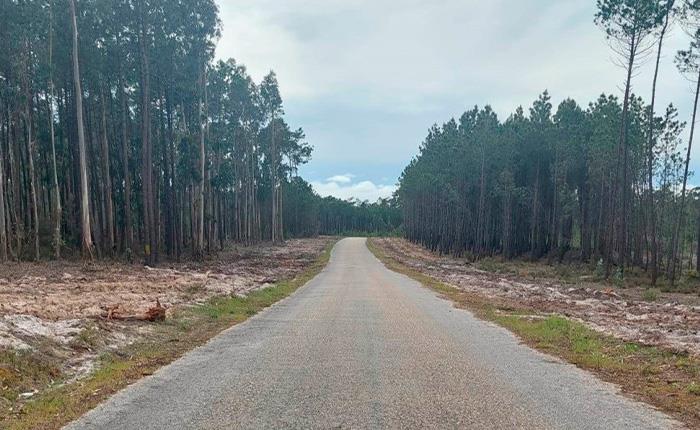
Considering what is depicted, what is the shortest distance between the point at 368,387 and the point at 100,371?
4.12m

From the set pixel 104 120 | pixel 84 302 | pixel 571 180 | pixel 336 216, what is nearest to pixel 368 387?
pixel 84 302

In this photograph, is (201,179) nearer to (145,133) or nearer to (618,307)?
(145,133)

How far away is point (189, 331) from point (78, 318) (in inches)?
95.2

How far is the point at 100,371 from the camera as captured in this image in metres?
8.56

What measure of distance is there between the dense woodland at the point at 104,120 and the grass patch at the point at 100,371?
16622mm

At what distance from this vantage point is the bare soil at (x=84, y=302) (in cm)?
923

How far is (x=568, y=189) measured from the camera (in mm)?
59312

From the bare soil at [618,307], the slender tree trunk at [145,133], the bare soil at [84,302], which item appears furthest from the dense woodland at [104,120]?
the bare soil at [618,307]

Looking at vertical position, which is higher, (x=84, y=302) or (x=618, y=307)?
(x=84, y=302)

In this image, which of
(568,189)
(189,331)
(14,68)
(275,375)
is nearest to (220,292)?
(189,331)

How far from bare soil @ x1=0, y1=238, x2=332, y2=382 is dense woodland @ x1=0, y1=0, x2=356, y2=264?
6005mm

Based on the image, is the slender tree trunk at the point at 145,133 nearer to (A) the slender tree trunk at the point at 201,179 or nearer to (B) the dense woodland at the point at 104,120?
(B) the dense woodland at the point at 104,120

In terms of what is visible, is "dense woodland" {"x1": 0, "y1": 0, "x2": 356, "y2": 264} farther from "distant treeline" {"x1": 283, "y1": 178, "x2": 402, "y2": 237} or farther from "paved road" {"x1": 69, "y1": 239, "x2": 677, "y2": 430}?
"distant treeline" {"x1": 283, "y1": 178, "x2": 402, "y2": 237}

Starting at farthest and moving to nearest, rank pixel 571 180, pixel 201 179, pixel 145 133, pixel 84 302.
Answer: pixel 571 180, pixel 201 179, pixel 145 133, pixel 84 302
